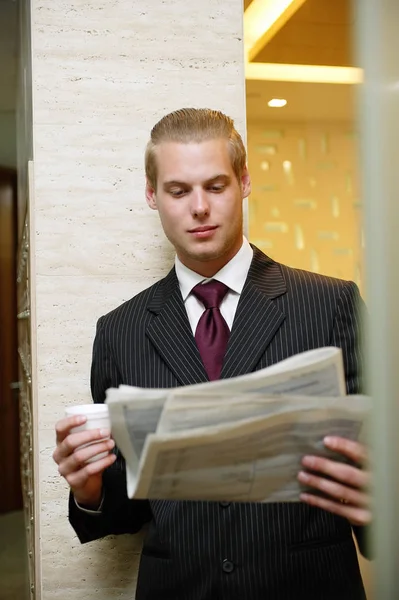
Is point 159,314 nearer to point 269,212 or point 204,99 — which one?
point 204,99

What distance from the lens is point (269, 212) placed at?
3877 mm

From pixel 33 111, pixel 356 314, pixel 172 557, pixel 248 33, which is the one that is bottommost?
pixel 172 557

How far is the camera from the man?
121 centimetres

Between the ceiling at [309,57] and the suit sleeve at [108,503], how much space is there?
1150 mm

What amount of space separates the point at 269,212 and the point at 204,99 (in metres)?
2.22

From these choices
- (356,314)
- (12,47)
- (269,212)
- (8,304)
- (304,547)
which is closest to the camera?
(304,547)

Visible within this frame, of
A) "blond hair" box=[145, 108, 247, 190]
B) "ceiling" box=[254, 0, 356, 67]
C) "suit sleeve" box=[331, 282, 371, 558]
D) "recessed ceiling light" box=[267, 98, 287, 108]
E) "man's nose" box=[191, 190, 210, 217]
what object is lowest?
"suit sleeve" box=[331, 282, 371, 558]

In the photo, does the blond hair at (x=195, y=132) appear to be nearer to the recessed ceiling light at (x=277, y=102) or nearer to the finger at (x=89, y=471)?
the finger at (x=89, y=471)

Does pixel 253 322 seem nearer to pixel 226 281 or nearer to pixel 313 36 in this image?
pixel 226 281

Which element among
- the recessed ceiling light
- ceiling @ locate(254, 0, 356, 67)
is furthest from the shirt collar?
the recessed ceiling light

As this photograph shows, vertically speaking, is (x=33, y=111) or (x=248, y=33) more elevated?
(x=248, y=33)

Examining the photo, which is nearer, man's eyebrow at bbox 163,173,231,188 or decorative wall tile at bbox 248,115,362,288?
man's eyebrow at bbox 163,173,231,188

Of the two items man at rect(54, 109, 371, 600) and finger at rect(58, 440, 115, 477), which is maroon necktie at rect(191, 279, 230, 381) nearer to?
man at rect(54, 109, 371, 600)

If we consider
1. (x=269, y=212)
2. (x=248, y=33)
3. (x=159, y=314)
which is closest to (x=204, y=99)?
(x=159, y=314)
